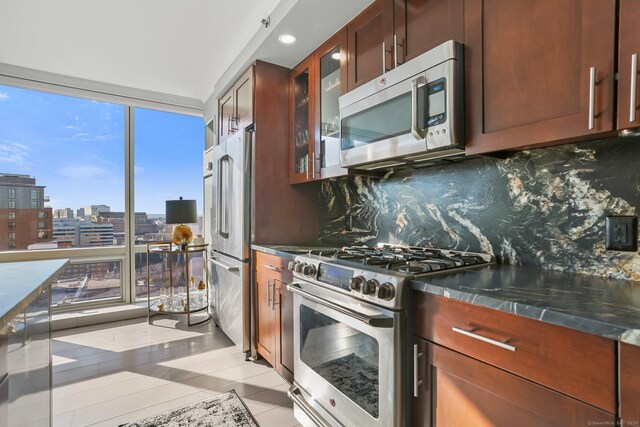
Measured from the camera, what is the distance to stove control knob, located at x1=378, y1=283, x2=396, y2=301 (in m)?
1.25

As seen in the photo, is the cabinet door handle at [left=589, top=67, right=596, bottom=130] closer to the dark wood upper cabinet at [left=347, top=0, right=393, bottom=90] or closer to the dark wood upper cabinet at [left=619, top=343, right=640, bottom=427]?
the dark wood upper cabinet at [left=619, top=343, right=640, bottom=427]

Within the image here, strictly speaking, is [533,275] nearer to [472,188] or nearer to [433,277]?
[433,277]

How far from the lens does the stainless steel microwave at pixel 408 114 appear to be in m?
1.39

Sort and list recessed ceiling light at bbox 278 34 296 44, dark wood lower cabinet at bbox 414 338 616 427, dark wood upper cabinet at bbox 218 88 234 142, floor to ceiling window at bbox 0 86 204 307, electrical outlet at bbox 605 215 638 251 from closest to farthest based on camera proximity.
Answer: dark wood lower cabinet at bbox 414 338 616 427 < electrical outlet at bbox 605 215 638 251 < recessed ceiling light at bbox 278 34 296 44 < dark wood upper cabinet at bbox 218 88 234 142 < floor to ceiling window at bbox 0 86 204 307

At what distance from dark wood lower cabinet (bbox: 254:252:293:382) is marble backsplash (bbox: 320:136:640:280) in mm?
805

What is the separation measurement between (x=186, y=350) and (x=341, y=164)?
84.3 inches

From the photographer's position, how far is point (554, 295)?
38.5 inches

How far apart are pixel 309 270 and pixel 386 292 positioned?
0.60 metres

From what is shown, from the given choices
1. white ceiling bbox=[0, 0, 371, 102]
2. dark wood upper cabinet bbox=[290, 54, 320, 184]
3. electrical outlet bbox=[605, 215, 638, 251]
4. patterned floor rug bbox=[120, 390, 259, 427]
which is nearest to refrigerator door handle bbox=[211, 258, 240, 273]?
dark wood upper cabinet bbox=[290, 54, 320, 184]

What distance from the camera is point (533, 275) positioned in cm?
130

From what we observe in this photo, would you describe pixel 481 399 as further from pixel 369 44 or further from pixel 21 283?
pixel 369 44

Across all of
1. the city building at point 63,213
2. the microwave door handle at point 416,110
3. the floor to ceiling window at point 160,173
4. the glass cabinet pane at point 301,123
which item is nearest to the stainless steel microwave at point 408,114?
the microwave door handle at point 416,110

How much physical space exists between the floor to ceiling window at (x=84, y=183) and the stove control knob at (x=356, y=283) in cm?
339

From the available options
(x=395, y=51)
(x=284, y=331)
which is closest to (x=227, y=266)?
(x=284, y=331)
